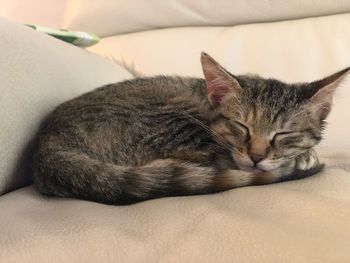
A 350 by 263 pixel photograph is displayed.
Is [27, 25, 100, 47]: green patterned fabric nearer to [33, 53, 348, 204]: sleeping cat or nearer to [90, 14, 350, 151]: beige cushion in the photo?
[90, 14, 350, 151]: beige cushion

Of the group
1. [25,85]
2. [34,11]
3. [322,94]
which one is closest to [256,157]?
[322,94]

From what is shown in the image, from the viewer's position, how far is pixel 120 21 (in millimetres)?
1831

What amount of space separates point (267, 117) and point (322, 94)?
0.14m

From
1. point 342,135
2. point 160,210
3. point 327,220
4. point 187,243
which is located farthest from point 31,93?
point 342,135

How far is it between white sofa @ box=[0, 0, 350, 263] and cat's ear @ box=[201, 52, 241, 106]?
0.98 feet

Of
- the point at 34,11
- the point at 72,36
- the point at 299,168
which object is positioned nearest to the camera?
the point at 299,168

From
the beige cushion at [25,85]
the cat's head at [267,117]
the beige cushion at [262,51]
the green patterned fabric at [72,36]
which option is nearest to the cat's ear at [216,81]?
the cat's head at [267,117]

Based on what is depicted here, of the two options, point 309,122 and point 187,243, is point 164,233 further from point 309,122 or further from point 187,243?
point 309,122

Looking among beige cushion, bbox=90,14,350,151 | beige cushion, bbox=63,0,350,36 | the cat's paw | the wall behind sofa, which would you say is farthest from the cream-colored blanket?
the wall behind sofa

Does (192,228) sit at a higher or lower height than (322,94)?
lower

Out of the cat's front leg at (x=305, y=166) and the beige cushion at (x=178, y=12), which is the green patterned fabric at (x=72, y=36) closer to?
the beige cushion at (x=178, y=12)

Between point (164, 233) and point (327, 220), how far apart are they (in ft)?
0.82

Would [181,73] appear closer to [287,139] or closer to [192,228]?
[287,139]

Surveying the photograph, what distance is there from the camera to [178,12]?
1.76m
